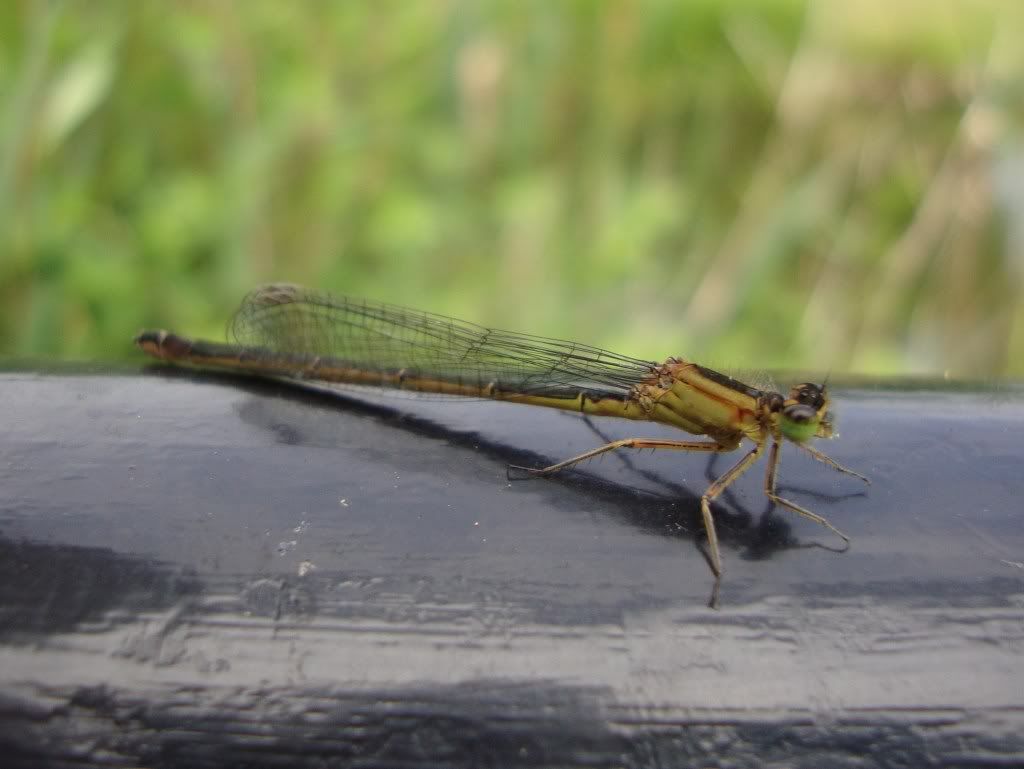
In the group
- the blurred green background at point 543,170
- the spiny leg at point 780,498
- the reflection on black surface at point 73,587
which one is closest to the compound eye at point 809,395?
the spiny leg at point 780,498

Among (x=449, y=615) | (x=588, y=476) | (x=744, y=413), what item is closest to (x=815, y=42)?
A: (x=744, y=413)

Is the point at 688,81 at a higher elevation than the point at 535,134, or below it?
higher

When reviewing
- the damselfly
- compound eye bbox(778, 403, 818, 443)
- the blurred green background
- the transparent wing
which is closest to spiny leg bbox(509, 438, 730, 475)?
the damselfly

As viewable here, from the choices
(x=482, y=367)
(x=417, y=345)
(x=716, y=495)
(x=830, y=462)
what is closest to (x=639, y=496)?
(x=716, y=495)

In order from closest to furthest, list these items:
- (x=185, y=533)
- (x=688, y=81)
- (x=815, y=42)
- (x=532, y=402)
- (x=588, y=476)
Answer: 1. (x=185, y=533)
2. (x=588, y=476)
3. (x=532, y=402)
4. (x=815, y=42)
5. (x=688, y=81)

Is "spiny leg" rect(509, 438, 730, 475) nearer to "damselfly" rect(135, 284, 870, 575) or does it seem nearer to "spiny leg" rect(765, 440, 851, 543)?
"damselfly" rect(135, 284, 870, 575)

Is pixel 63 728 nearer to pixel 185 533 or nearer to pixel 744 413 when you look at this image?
pixel 185 533
